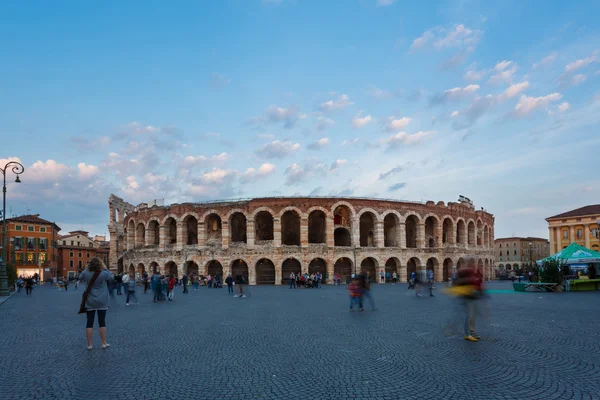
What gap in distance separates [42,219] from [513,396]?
7990 cm

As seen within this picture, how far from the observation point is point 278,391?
5.77 metres

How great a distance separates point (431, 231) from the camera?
48312 mm

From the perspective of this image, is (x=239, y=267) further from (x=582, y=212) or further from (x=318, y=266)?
(x=582, y=212)

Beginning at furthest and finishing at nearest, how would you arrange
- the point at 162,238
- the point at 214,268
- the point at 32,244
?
1. the point at 32,244
2. the point at 162,238
3. the point at 214,268

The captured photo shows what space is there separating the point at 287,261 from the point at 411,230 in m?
14.9

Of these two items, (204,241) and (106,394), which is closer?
(106,394)

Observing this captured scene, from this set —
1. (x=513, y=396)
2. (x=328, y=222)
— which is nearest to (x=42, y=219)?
(x=328, y=222)

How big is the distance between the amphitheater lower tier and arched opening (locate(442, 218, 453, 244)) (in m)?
2.03

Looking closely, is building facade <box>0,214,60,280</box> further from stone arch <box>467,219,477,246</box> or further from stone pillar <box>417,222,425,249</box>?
stone arch <box>467,219,477,246</box>

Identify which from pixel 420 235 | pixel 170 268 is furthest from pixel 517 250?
pixel 170 268

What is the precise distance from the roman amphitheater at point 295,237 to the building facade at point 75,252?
4111 cm

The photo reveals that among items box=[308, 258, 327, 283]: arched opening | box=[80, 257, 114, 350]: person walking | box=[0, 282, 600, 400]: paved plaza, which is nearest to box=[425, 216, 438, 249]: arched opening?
box=[308, 258, 327, 283]: arched opening

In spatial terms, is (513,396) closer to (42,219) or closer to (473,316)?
(473,316)

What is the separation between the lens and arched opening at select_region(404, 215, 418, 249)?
46.3 m
